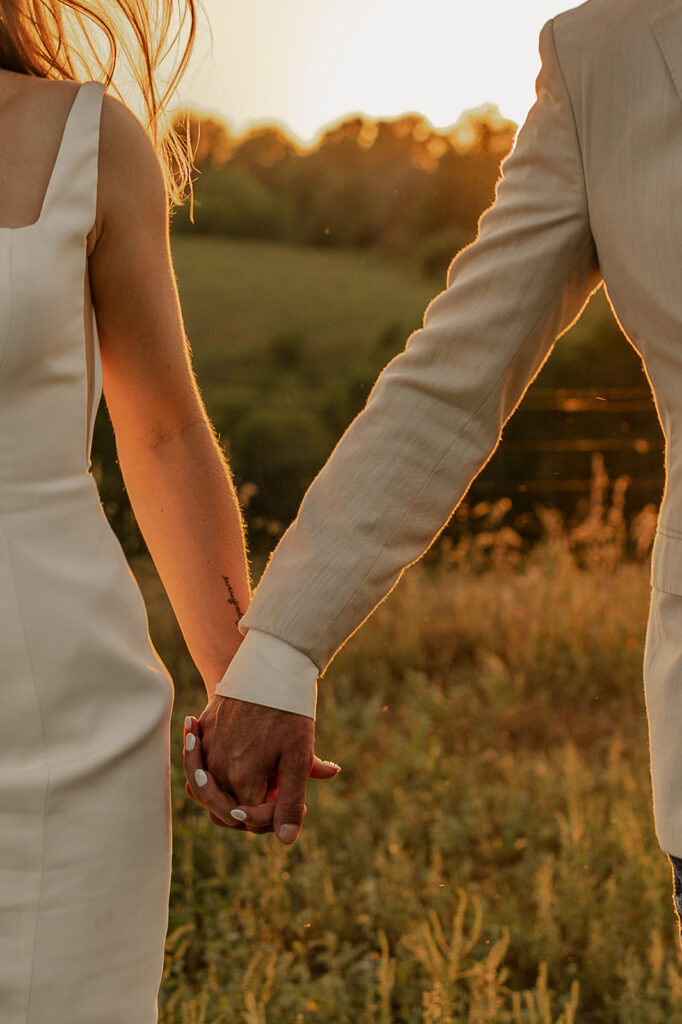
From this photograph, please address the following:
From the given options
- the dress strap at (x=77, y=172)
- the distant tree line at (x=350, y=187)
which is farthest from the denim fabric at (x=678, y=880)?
the distant tree line at (x=350, y=187)

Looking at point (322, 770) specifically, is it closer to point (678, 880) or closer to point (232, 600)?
point (232, 600)

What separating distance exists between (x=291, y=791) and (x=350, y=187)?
11.9 feet

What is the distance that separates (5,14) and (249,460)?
4040 millimetres

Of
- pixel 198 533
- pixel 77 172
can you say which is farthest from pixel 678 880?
pixel 77 172

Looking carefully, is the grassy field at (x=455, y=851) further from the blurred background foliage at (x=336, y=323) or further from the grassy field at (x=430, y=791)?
the blurred background foliage at (x=336, y=323)

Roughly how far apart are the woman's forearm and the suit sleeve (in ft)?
0.24

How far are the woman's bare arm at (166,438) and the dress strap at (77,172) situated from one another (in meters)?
0.05

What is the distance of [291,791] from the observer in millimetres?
1361

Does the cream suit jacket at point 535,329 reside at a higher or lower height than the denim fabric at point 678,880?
higher

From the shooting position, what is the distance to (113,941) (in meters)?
1.24

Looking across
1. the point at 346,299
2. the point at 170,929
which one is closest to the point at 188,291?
the point at 346,299

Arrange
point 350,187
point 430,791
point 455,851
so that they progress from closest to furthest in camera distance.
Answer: point 455,851
point 430,791
point 350,187

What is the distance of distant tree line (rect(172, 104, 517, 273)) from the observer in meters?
4.08

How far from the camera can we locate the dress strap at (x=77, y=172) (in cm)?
123
